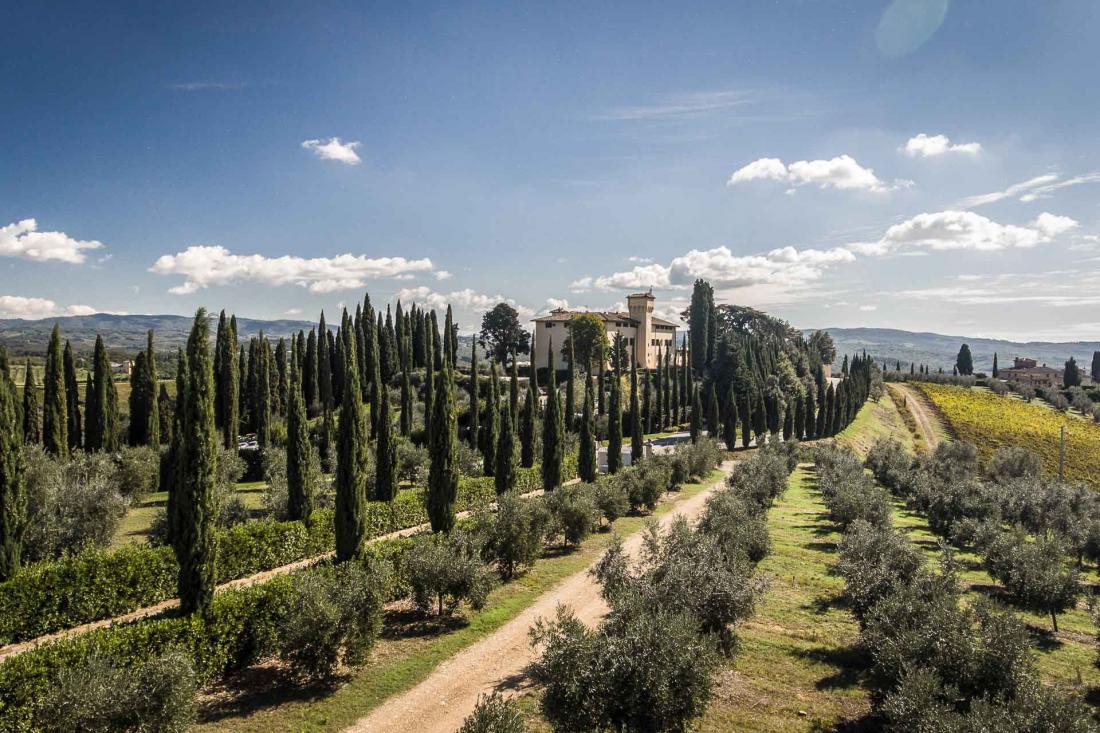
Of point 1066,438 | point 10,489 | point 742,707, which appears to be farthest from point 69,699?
point 1066,438

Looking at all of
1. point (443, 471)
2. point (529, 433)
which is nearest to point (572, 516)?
point (443, 471)

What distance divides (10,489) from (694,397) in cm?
4951

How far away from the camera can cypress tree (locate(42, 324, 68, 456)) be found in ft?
112

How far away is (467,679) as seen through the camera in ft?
45.2

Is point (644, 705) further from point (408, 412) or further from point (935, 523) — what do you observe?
point (408, 412)

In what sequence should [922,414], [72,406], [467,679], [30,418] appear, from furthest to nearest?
[922,414], [72,406], [30,418], [467,679]

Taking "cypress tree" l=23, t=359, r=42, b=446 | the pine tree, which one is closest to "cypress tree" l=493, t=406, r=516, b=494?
the pine tree

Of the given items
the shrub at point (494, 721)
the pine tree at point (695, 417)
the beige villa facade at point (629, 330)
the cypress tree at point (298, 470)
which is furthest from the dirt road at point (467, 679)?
the beige villa facade at point (629, 330)

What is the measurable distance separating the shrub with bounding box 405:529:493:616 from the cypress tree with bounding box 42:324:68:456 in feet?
99.5

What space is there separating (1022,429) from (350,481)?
85706 millimetres

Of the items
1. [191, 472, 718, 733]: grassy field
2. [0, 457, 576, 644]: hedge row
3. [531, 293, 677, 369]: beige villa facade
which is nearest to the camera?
[191, 472, 718, 733]: grassy field

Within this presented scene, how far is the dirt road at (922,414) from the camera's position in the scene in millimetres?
76062

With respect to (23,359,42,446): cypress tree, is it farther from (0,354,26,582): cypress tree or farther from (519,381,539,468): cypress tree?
(519,381,539,468): cypress tree

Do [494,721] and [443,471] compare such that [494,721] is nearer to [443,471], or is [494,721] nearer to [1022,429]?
[443,471]
